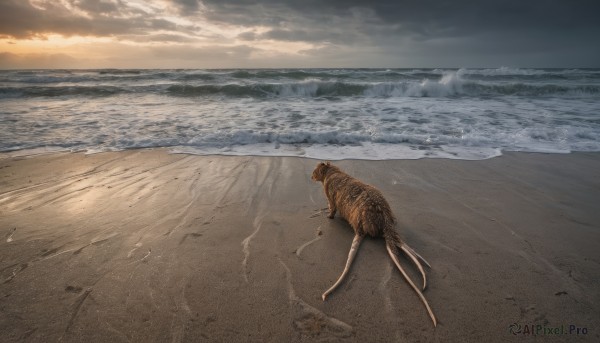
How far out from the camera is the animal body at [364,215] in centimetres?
275

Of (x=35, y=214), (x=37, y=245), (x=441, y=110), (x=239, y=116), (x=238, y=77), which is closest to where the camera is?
(x=37, y=245)

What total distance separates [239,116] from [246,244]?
326 inches

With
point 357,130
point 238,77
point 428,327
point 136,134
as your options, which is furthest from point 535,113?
point 238,77

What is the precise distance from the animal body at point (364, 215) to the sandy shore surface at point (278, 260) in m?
0.11

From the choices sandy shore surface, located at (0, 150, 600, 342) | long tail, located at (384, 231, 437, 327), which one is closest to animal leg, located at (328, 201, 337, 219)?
sandy shore surface, located at (0, 150, 600, 342)

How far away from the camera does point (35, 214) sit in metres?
3.88

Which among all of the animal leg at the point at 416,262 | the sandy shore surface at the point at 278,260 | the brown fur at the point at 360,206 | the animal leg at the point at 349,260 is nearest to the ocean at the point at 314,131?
the sandy shore surface at the point at 278,260

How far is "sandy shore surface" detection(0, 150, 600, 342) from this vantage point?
219cm

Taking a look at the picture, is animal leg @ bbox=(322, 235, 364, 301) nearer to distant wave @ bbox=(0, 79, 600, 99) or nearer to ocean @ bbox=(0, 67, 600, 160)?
ocean @ bbox=(0, 67, 600, 160)

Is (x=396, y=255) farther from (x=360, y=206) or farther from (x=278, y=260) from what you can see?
(x=278, y=260)

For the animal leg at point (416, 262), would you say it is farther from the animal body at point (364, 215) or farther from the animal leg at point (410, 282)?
the animal leg at point (410, 282)

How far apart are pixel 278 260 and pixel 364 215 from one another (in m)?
1.01

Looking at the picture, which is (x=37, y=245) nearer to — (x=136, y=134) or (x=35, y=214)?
(x=35, y=214)

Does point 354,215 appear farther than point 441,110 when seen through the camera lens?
No
